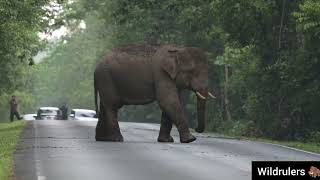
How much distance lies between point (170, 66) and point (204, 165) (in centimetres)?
799

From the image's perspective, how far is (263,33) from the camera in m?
32.5

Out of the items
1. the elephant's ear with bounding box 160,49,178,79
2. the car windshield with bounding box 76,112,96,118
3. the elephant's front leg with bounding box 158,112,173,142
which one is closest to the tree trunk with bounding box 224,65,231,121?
the car windshield with bounding box 76,112,96,118

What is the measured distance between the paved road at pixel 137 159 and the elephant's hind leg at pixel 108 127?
93 cm

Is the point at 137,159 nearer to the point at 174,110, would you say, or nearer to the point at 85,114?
the point at 174,110

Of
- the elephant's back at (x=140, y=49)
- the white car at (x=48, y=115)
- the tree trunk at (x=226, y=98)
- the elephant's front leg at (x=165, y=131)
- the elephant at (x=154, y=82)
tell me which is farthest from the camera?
the white car at (x=48, y=115)

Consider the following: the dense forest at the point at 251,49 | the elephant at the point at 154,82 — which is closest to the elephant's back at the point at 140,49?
the elephant at the point at 154,82

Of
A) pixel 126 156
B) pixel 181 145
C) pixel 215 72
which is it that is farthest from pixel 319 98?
pixel 215 72

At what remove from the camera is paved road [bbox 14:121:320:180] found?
14.1 m

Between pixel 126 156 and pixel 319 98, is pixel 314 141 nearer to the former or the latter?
pixel 319 98

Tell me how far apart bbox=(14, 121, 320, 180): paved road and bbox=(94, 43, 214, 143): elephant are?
130 cm

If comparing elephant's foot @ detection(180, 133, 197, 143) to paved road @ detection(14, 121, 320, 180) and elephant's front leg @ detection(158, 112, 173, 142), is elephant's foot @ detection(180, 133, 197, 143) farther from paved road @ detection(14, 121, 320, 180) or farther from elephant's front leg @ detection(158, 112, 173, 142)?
paved road @ detection(14, 121, 320, 180)

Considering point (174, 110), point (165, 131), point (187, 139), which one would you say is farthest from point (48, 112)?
point (187, 139)

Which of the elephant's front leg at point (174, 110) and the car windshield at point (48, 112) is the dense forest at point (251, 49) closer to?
the elephant's front leg at point (174, 110)

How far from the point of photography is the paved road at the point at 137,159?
14.1m
